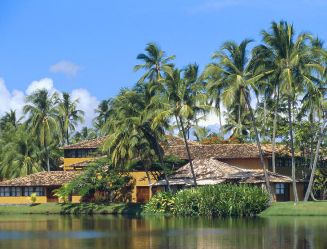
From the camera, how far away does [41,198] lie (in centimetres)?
7406

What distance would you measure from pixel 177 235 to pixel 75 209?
31616 millimetres

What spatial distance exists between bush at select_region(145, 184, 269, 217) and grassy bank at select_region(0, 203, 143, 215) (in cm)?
705

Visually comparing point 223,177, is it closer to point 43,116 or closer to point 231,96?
point 231,96

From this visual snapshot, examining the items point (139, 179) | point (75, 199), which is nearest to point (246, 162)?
point (139, 179)

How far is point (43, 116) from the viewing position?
8206 centimetres

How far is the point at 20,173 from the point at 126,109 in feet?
85.3

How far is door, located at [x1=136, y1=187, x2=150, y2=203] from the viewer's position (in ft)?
231

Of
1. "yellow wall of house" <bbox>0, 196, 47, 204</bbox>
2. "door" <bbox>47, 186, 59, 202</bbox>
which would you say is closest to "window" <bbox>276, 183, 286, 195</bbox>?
"door" <bbox>47, 186, 59, 202</bbox>

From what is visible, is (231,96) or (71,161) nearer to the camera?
(231,96)

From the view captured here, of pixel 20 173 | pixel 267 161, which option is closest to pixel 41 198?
pixel 20 173

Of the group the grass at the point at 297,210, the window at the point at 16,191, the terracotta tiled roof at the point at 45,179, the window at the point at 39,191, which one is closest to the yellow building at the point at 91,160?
the terracotta tiled roof at the point at 45,179

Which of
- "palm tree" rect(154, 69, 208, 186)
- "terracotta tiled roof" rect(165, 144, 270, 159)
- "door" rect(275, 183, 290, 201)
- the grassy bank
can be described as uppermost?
"palm tree" rect(154, 69, 208, 186)

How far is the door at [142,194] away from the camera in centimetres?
7049

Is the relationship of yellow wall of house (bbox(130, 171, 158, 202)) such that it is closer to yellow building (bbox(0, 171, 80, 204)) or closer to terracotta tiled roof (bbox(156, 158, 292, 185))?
terracotta tiled roof (bbox(156, 158, 292, 185))
